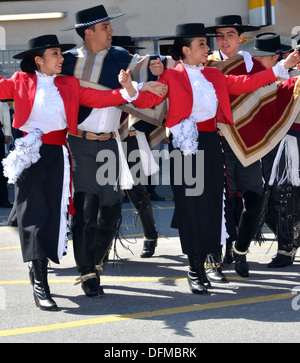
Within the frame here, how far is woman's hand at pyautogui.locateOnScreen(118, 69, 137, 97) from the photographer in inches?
242

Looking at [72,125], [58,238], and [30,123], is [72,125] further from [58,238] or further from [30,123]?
[58,238]

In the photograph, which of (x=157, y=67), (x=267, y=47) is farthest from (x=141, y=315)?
(x=267, y=47)

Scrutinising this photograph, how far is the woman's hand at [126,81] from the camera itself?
6137mm

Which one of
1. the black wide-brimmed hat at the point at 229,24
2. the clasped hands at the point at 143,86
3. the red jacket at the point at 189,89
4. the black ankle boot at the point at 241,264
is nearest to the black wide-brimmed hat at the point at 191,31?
the red jacket at the point at 189,89

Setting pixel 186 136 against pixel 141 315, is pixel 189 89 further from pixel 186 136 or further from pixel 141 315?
pixel 141 315

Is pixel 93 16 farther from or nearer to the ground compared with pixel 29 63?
farther from the ground

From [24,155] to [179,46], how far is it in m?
1.47

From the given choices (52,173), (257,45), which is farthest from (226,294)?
(257,45)

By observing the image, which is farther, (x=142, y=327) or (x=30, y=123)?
(x=30, y=123)

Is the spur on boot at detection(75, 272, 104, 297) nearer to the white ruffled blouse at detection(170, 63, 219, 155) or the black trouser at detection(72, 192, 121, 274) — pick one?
the black trouser at detection(72, 192, 121, 274)

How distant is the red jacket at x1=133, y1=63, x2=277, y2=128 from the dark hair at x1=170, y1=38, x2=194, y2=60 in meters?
0.11

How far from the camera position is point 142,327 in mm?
5402

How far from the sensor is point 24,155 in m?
6.01
